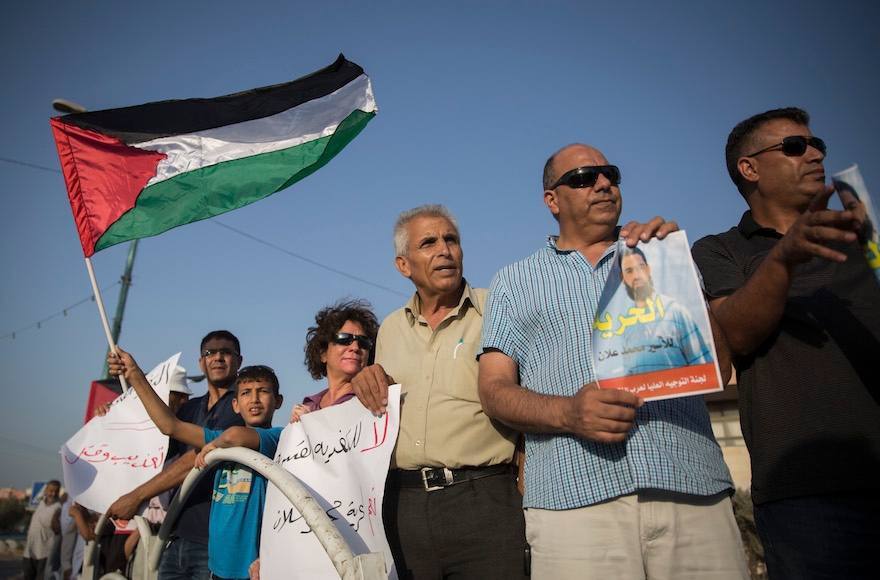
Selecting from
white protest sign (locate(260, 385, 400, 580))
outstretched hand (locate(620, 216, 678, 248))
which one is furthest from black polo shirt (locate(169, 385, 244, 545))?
outstretched hand (locate(620, 216, 678, 248))

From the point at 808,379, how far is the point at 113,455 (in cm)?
426

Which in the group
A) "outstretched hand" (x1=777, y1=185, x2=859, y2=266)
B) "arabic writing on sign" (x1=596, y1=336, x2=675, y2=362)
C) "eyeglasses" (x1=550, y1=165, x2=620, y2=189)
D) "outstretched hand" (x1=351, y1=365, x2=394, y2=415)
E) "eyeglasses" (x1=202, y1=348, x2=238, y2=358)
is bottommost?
"arabic writing on sign" (x1=596, y1=336, x2=675, y2=362)

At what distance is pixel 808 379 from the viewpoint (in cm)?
221

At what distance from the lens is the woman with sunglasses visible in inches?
146

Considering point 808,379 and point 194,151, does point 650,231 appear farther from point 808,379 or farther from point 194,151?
point 194,151

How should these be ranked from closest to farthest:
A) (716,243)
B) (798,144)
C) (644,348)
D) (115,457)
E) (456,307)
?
(644,348)
(798,144)
(716,243)
(456,307)
(115,457)

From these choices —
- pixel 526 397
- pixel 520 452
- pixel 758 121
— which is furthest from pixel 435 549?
pixel 758 121

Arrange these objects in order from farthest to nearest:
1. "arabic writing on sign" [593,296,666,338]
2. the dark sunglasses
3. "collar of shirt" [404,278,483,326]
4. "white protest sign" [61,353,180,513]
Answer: "white protest sign" [61,353,180,513], the dark sunglasses, "collar of shirt" [404,278,483,326], "arabic writing on sign" [593,296,666,338]

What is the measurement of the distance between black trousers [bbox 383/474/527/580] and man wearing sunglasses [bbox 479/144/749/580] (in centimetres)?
28

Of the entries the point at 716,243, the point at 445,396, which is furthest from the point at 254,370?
the point at 716,243

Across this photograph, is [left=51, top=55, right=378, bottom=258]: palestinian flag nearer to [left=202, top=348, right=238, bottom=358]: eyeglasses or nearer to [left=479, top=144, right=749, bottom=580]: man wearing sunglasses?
[left=202, top=348, right=238, bottom=358]: eyeglasses

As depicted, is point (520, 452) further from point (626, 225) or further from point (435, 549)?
point (626, 225)

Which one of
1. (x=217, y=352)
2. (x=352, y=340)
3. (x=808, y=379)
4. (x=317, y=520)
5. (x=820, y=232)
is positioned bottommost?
(x=317, y=520)

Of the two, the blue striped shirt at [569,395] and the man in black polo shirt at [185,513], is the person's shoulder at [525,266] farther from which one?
the man in black polo shirt at [185,513]
